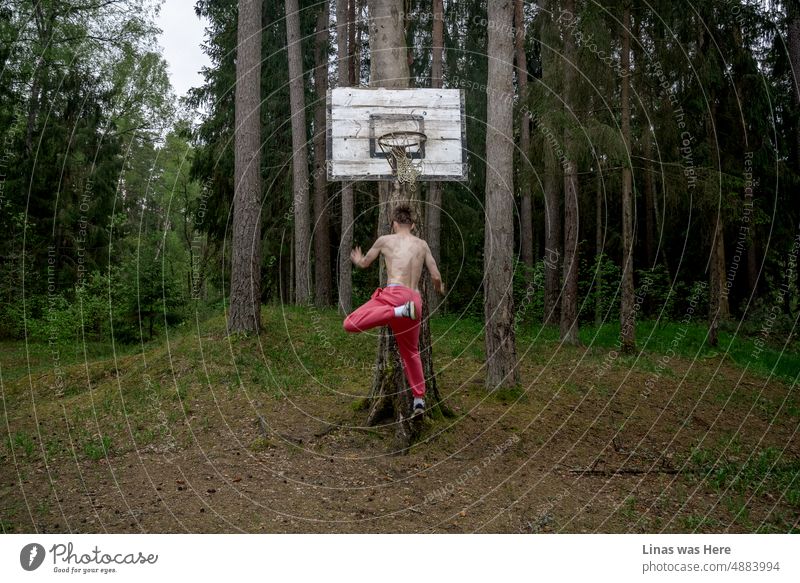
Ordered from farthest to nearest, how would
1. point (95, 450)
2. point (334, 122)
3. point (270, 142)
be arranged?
1. point (270, 142)
2. point (95, 450)
3. point (334, 122)

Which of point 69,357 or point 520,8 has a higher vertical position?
point 520,8

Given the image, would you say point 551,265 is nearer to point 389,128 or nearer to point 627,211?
point 627,211

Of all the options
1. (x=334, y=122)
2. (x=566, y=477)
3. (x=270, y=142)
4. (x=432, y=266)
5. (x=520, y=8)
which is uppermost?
(x=520, y=8)

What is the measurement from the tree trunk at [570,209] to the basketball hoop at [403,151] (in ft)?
21.5

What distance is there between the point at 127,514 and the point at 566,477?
14.4 ft

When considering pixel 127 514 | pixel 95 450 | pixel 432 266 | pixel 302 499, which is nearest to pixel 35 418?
pixel 95 450

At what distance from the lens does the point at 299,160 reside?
56.9 ft

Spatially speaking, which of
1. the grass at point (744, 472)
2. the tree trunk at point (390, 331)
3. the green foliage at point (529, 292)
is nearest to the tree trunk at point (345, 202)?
the green foliage at point (529, 292)

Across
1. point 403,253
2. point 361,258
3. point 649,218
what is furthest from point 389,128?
point 649,218

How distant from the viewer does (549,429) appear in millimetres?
8672

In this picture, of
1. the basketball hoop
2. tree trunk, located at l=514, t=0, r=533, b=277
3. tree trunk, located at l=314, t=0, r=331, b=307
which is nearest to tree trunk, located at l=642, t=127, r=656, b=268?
tree trunk, located at l=514, t=0, r=533, b=277

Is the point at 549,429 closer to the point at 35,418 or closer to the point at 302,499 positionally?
the point at 302,499

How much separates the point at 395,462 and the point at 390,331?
146 centimetres

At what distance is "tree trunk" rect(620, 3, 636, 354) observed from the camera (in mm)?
13133
